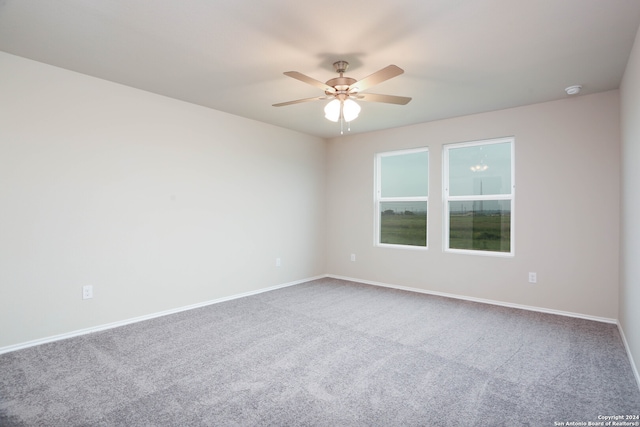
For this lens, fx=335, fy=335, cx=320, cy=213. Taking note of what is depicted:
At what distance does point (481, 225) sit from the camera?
4254 mm

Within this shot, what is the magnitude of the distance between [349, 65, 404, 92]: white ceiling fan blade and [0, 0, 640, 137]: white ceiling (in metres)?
0.25

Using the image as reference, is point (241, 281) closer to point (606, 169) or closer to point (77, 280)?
point (77, 280)

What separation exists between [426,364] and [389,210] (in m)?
2.92

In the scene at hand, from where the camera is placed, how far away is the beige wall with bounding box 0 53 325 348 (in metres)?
2.70

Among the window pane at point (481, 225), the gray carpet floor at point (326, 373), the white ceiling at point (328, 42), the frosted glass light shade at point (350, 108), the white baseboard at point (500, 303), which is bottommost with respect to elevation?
the gray carpet floor at point (326, 373)

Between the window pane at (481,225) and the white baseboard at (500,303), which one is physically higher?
the window pane at (481,225)

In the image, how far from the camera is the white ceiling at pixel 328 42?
2023 millimetres

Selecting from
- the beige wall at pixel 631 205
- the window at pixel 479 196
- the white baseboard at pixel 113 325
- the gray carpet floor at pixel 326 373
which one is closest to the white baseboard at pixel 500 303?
the gray carpet floor at pixel 326 373

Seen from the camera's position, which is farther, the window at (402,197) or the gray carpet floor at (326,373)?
the window at (402,197)

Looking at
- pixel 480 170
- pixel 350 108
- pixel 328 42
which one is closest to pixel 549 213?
pixel 480 170

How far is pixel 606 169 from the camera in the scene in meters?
3.37

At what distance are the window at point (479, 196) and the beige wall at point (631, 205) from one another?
1110mm

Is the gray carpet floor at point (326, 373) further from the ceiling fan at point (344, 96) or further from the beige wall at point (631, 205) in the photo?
the ceiling fan at point (344, 96)

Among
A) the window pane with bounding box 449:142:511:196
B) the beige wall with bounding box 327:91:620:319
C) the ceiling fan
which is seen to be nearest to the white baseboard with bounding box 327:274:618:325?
the beige wall with bounding box 327:91:620:319
